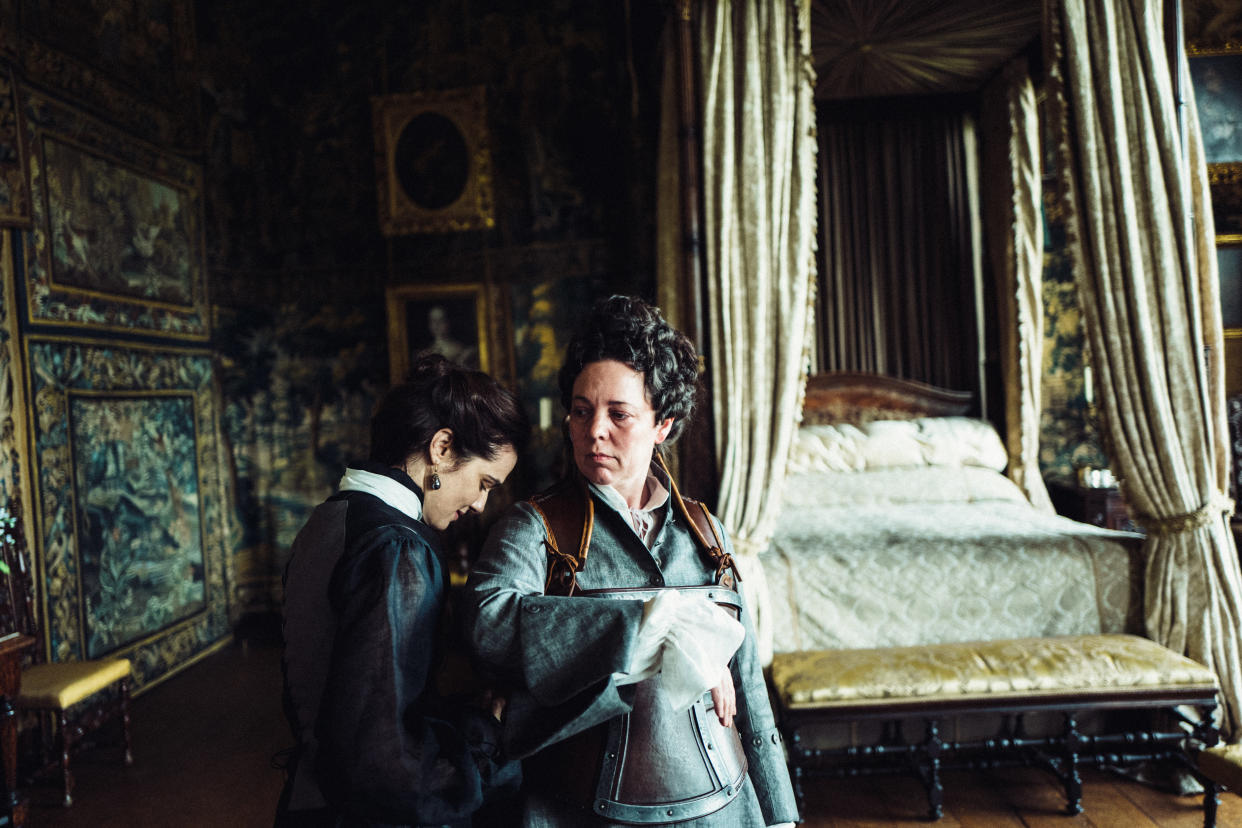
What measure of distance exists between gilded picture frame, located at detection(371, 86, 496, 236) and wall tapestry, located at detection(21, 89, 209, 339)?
135 centimetres

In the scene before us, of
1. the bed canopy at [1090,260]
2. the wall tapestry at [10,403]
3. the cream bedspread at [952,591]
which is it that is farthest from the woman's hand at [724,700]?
the wall tapestry at [10,403]

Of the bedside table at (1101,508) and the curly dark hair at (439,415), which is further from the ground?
the curly dark hair at (439,415)

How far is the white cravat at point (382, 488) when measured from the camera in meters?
1.47

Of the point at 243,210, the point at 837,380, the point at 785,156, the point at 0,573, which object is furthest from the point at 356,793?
the point at 243,210

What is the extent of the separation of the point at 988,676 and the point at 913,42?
350cm

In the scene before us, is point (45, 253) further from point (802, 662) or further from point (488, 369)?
point (802, 662)

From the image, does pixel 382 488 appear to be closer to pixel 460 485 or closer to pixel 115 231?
pixel 460 485

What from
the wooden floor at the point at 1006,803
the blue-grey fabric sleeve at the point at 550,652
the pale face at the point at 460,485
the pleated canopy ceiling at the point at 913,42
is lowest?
the wooden floor at the point at 1006,803

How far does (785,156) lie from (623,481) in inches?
84.4

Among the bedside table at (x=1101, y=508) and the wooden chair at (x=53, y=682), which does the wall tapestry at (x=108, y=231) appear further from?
the bedside table at (x=1101, y=508)

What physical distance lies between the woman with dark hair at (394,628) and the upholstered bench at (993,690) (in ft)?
5.45

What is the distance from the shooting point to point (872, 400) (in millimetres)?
5598

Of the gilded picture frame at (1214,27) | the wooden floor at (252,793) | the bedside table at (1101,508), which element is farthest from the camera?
the gilded picture frame at (1214,27)

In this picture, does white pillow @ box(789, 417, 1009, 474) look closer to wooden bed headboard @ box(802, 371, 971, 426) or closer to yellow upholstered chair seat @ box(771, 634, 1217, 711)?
wooden bed headboard @ box(802, 371, 971, 426)
